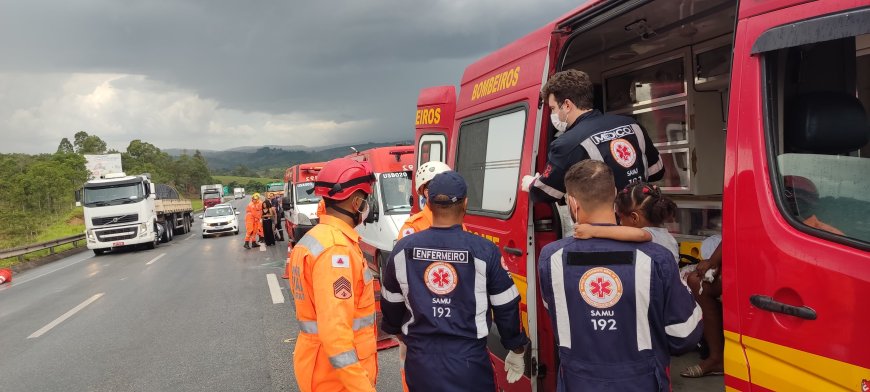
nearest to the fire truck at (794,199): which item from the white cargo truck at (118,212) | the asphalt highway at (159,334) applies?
the asphalt highway at (159,334)

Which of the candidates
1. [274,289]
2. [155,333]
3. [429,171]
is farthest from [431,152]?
[274,289]

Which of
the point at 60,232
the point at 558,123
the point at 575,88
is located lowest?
the point at 60,232

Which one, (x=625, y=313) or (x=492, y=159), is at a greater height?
(x=492, y=159)

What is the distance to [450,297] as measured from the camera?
238cm

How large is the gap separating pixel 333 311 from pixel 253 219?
16464 mm

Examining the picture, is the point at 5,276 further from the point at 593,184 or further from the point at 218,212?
the point at 593,184

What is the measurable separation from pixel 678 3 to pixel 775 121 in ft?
5.46

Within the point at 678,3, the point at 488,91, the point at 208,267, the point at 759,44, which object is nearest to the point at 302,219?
the point at 208,267

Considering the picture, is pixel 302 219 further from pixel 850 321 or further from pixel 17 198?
pixel 17 198

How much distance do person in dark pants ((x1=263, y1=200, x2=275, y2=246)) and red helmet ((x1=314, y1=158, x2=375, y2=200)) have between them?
1616 centimetres

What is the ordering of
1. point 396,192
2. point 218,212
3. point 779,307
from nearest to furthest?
point 779,307
point 396,192
point 218,212

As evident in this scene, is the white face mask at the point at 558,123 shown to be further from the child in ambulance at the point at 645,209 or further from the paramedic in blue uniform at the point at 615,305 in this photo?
the paramedic in blue uniform at the point at 615,305

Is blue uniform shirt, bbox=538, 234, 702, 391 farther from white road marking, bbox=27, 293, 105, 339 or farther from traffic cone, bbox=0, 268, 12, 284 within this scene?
traffic cone, bbox=0, 268, 12, 284

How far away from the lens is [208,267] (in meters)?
13.6
